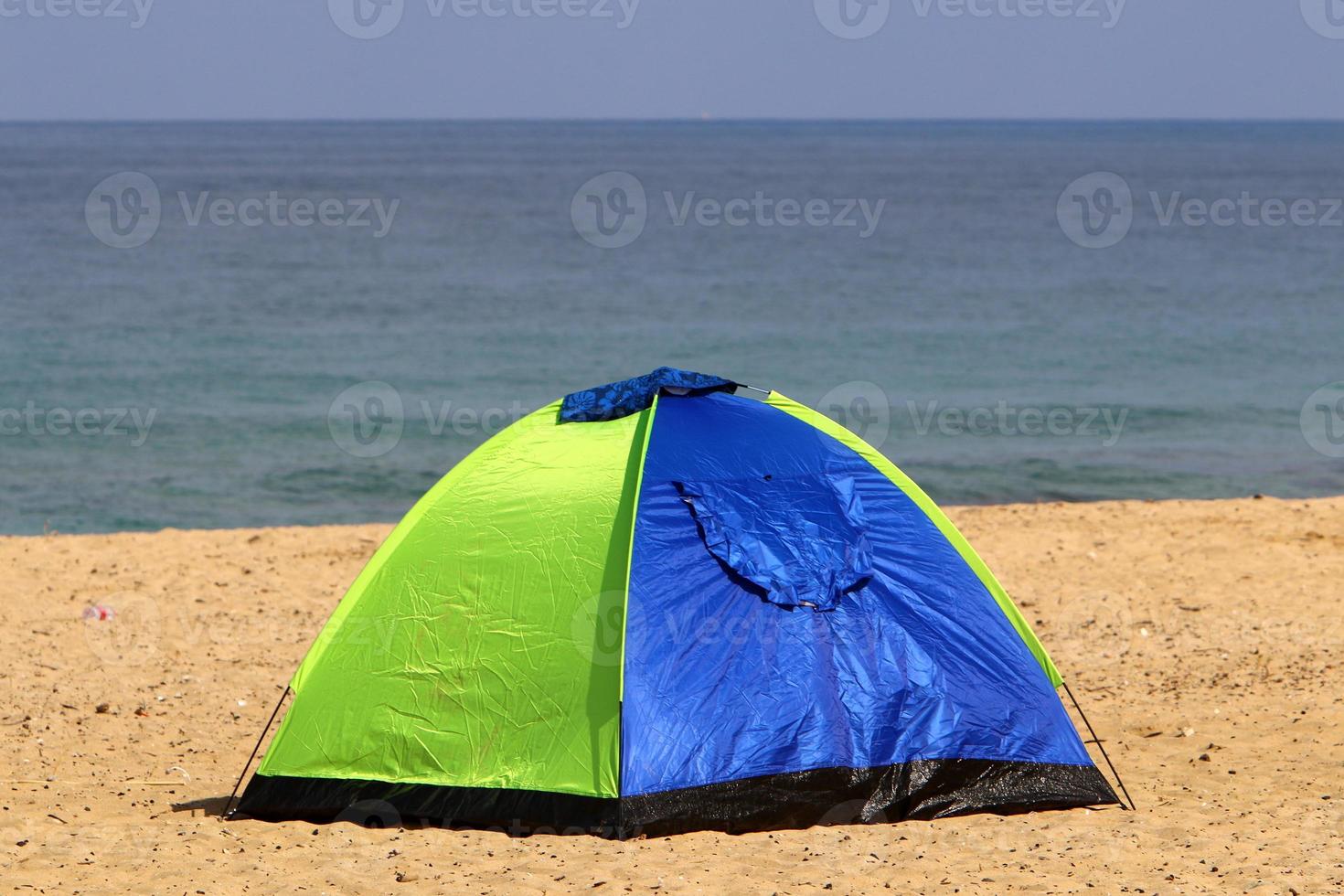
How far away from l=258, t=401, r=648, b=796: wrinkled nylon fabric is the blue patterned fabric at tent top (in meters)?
0.08

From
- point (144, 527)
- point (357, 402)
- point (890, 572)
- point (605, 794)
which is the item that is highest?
point (357, 402)

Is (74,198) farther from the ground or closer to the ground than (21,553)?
farther from the ground

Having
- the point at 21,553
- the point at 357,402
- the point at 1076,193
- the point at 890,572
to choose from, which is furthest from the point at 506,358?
the point at 1076,193

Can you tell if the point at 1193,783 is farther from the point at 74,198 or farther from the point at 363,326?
the point at 74,198

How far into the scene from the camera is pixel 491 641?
643cm

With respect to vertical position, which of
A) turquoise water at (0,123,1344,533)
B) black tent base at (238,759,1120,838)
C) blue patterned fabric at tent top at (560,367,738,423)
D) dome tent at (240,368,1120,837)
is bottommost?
black tent base at (238,759,1120,838)

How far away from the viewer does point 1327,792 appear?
6.83m

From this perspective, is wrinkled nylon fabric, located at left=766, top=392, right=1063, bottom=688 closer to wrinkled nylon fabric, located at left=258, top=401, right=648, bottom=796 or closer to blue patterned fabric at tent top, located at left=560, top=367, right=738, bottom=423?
blue patterned fabric at tent top, located at left=560, top=367, right=738, bottom=423

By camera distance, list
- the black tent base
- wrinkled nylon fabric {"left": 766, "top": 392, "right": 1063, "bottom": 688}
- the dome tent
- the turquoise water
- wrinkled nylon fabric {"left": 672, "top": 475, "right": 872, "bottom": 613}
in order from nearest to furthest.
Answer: the black tent base → the dome tent → wrinkled nylon fabric {"left": 672, "top": 475, "right": 872, "bottom": 613} → wrinkled nylon fabric {"left": 766, "top": 392, "right": 1063, "bottom": 688} → the turquoise water

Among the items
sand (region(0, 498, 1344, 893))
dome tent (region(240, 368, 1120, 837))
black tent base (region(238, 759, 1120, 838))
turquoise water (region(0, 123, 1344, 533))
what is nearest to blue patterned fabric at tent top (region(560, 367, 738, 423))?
dome tent (region(240, 368, 1120, 837))

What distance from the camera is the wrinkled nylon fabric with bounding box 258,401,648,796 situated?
20.3 ft

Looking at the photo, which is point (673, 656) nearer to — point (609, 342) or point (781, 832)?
point (781, 832)

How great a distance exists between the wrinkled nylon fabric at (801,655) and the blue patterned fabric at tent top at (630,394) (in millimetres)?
89

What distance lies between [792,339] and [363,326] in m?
9.79
